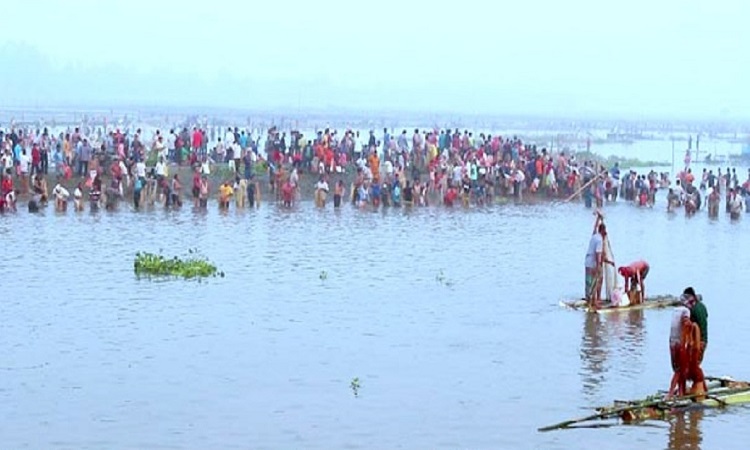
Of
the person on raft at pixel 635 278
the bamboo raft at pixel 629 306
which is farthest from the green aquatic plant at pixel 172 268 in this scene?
the person on raft at pixel 635 278

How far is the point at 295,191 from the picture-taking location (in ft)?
135

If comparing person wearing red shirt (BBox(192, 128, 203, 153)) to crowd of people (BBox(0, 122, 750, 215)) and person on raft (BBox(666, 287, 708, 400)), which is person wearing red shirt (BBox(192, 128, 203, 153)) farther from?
person on raft (BBox(666, 287, 708, 400))

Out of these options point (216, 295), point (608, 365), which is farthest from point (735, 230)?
point (608, 365)

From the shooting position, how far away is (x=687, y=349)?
1603cm

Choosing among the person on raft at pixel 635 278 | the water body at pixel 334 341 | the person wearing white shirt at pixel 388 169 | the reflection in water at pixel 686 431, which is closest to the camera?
the reflection in water at pixel 686 431

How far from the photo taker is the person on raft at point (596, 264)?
22.5m

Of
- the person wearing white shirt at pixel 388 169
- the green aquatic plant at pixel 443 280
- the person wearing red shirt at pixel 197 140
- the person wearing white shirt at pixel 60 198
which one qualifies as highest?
the person wearing red shirt at pixel 197 140

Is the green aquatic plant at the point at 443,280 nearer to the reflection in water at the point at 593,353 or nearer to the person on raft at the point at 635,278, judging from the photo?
the person on raft at the point at 635,278

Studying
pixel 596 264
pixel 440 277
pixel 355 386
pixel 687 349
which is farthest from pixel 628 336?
pixel 440 277

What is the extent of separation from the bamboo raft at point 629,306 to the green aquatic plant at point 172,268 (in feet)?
20.2

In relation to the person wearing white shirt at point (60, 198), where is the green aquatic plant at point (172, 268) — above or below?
below

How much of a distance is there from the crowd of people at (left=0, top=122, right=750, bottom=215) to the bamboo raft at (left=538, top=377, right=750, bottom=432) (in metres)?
21.6

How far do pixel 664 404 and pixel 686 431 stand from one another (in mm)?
474

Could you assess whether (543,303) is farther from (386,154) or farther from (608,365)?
(386,154)
